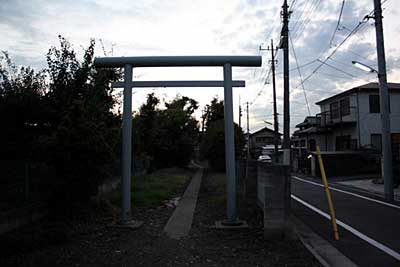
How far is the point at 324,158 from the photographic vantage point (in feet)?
100.0

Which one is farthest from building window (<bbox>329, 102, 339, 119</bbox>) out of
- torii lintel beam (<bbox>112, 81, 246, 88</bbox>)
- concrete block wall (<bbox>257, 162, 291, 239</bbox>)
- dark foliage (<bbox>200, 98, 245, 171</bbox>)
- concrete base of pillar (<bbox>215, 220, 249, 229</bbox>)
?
concrete block wall (<bbox>257, 162, 291, 239</bbox>)

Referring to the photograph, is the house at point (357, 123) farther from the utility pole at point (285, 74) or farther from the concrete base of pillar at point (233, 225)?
the concrete base of pillar at point (233, 225)

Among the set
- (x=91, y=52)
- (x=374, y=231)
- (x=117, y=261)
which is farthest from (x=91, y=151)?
(x=374, y=231)

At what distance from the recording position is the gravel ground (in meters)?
6.66

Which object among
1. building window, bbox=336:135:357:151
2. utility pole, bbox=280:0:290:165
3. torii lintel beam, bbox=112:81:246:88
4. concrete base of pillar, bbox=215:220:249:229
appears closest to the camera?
concrete base of pillar, bbox=215:220:249:229

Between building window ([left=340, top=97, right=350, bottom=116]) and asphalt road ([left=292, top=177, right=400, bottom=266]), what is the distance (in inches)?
888

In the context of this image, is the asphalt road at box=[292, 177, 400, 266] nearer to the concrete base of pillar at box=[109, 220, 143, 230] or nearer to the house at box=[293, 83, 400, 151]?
the concrete base of pillar at box=[109, 220, 143, 230]

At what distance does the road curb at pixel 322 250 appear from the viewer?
6.69 metres

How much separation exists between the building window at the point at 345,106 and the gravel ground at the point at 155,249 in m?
30.7

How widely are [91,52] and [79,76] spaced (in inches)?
44.7

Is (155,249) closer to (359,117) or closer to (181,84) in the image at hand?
(181,84)

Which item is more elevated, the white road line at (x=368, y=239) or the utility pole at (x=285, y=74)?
the utility pole at (x=285, y=74)


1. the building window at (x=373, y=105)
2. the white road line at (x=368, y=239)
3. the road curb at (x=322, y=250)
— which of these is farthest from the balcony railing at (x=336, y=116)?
the road curb at (x=322, y=250)

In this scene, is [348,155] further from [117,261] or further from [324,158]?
[117,261]
